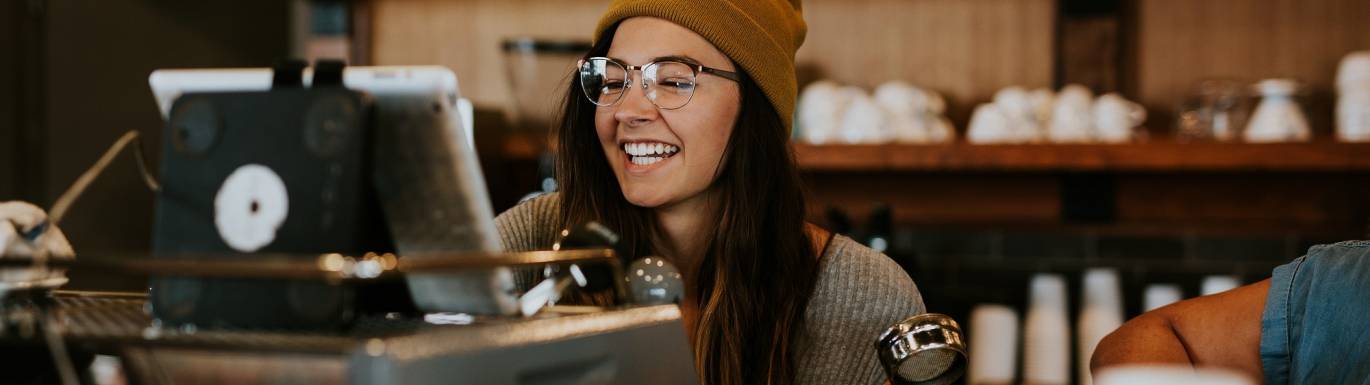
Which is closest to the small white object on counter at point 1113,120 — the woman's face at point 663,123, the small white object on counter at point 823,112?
the small white object on counter at point 823,112

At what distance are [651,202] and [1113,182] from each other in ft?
5.00

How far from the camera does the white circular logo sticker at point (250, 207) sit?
2.39 ft

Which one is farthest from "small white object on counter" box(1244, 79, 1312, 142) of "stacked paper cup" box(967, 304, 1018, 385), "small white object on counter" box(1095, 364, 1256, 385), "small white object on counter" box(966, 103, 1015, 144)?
"small white object on counter" box(1095, 364, 1256, 385)

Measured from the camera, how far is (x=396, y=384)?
58cm

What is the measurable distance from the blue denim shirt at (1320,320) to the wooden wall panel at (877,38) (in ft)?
4.57

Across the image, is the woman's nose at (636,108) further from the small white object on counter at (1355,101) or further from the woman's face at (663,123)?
the small white object on counter at (1355,101)

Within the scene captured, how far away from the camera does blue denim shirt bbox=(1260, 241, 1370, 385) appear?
3.70 ft

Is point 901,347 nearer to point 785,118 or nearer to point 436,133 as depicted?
point 436,133

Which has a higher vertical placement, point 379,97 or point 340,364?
point 379,97

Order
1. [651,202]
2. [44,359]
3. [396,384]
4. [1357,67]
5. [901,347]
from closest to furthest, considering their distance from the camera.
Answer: [396,384]
[44,359]
[901,347]
[651,202]
[1357,67]

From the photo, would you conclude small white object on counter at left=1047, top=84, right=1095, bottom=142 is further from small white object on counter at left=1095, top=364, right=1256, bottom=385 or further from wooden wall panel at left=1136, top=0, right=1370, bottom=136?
small white object on counter at left=1095, top=364, right=1256, bottom=385

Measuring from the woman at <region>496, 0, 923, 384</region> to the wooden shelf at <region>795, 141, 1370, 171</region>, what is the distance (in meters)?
0.97

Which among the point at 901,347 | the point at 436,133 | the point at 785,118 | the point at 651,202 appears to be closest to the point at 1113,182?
the point at 785,118

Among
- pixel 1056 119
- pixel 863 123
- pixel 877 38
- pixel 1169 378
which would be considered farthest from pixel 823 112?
pixel 1169 378
